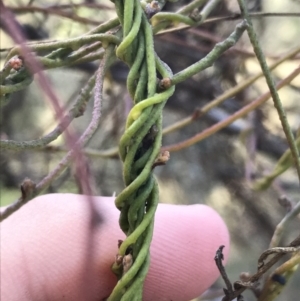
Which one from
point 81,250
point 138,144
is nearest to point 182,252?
point 81,250

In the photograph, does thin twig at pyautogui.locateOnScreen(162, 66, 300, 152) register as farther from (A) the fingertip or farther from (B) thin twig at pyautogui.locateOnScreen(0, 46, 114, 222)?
(B) thin twig at pyautogui.locateOnScreen(0, 46, 114, 222)

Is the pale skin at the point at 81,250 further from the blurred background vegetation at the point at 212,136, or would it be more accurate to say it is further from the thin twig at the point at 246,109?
the blurred background vegetation at the point at 212,136

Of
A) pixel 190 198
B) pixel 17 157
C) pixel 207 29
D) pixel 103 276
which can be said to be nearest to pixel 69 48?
pixel 103 276

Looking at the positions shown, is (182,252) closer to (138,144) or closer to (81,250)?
(81,250)

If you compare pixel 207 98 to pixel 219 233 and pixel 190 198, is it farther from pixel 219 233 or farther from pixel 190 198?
pixel 219 233

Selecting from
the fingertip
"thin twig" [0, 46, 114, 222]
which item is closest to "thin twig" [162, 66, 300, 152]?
the fingertip

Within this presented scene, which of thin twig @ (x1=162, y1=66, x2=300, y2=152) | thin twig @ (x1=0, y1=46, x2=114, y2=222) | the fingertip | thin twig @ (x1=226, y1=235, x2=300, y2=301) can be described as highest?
thin twig @ (x1=162, y1=66, x2=300, y2=152)
